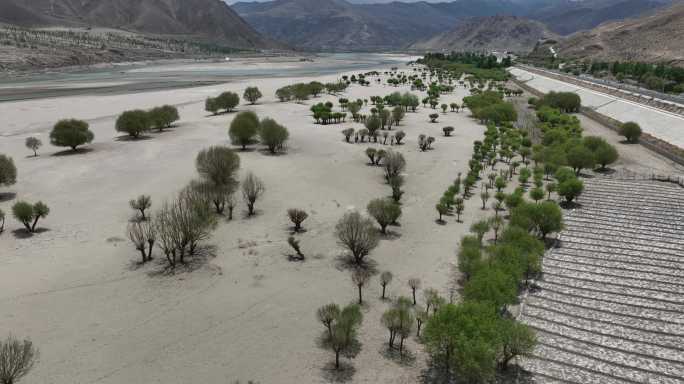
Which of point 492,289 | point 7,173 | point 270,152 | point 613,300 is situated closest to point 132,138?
point 270,152

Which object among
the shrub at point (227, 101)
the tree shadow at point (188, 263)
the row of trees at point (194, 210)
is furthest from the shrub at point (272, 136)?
the shrub at point (227, 101)

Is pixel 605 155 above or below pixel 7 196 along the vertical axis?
above

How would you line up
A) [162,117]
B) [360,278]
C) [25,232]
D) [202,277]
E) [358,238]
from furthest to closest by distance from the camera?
[162,117] < [25,232] < [358,238] < [202,277] < [360,278]

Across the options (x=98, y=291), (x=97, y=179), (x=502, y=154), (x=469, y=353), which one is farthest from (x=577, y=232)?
(x=97, y=179)

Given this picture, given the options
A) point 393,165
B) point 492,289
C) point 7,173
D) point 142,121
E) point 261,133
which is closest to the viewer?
point 492,289

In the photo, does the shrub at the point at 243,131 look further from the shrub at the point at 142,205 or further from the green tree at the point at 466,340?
the green tree at the point at 466,340

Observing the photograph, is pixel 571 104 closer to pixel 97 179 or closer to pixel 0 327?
pixel 97 179

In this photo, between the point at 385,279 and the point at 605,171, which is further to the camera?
the point at 605,171

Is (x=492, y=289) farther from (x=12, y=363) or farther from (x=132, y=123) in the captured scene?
(x=132, y=123)
